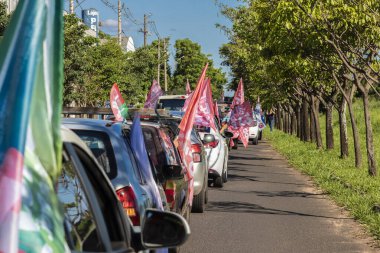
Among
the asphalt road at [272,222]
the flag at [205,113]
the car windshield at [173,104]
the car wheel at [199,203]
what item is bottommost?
the asphalt road at [272,222]

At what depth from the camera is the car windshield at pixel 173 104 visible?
24250 mm

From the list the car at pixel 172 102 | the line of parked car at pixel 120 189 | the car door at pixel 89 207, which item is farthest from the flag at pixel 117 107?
the car at pixel 172 102

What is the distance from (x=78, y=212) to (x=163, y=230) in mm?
417

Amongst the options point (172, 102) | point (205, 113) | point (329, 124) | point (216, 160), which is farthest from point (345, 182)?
point (329, 124)

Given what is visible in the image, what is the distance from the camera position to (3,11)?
26844mm

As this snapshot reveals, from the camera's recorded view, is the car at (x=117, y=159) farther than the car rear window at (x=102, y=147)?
No

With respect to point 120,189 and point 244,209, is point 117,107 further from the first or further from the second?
point 120,189

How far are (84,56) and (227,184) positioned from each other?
17.5 m

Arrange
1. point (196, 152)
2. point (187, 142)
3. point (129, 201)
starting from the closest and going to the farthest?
1. point (129, 201)
2. point (187, 142)
3. point (196, 152)

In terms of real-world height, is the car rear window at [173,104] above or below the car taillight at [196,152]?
above

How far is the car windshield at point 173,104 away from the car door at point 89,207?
68.8ft

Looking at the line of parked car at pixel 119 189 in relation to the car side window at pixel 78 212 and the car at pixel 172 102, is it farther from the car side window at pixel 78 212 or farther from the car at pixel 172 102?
the car at pixel 172 102

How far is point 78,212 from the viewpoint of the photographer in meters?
3.00

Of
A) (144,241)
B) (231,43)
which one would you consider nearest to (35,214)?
(144,241)
